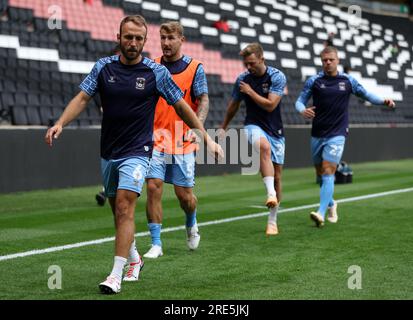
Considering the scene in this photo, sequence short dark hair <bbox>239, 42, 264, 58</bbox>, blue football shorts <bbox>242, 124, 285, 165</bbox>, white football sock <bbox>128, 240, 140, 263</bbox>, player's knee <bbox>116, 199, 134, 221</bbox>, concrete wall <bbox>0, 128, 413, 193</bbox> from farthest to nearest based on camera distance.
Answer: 1. concrete wall <bbox>0, 128, 413, 193</bbox>
2. blue football shorts <bbox>242, 124, 285, 165</bbox>
3. short dark hair <bbox>239, 42, 264, 58</bbox>
4. white football sock <bbox>128, 240, 140, 263</bbox>
5. player's knee <bbox>116, 199, 134, 221</bbox>

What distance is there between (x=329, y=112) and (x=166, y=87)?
457cm

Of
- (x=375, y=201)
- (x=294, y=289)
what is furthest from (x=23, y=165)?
(x=294, y=289)

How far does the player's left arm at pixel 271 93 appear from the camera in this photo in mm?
9352

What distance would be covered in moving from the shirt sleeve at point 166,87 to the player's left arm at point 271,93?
3081 mm

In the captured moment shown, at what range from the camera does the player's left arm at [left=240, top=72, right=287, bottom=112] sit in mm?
9352

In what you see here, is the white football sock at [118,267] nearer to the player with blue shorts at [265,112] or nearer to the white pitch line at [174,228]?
the white pitch line at [174,228]

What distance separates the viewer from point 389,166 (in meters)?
24.0

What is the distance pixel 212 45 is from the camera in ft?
84.2

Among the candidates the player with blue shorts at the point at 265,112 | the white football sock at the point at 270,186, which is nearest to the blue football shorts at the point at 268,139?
the player with blue shorts at the point at 265,112

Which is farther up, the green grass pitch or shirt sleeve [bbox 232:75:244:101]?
shirt sleeve [bbox 232:75:244:101]

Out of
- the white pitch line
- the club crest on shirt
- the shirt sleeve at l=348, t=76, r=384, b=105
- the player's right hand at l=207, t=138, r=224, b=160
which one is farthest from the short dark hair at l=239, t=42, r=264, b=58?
the player's right hand at l=207, t=138, r=224, b=160

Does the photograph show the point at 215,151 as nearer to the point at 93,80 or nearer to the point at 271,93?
the point at 93,80

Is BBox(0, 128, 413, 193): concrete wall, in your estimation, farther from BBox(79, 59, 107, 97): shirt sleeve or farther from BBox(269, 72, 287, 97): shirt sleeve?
BBox(79, 59, 107, 97): shirt sleeve

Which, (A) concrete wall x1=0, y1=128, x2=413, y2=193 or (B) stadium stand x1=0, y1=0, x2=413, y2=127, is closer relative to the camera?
(A) concrete wall x1=0, y1=128, x2=413, y2=193
